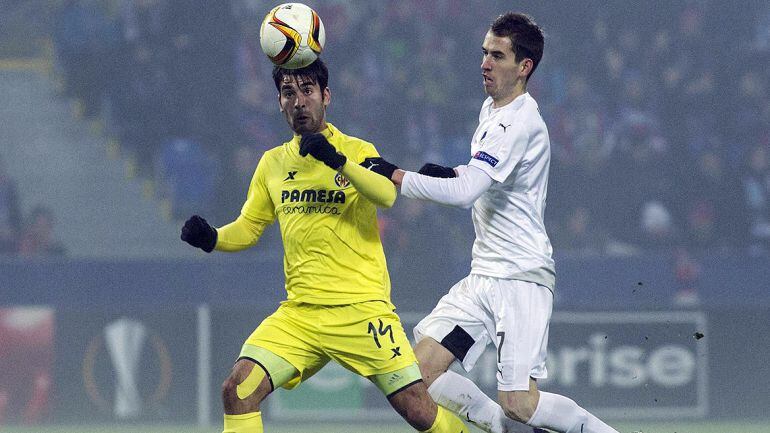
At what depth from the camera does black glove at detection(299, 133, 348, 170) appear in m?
5.28

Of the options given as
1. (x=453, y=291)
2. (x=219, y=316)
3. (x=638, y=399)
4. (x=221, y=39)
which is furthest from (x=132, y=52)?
(x=453, y=291)

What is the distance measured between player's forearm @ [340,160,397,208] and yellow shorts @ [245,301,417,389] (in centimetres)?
48

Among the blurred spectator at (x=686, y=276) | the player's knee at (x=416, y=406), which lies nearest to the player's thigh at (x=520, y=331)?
the player's knee at (x=416, y=406)

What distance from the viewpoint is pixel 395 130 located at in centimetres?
1282

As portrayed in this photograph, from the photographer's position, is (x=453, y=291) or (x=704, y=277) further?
(x=704, y=277)

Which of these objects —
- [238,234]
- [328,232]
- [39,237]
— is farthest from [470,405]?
[39,237]

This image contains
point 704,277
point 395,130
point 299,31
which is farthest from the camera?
point 395,130

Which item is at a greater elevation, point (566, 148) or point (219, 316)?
point (566, 148)

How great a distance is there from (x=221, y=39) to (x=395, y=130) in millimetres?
1977

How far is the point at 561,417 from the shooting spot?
233 inches

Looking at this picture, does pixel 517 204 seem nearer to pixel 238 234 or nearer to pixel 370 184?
pixel 370 184

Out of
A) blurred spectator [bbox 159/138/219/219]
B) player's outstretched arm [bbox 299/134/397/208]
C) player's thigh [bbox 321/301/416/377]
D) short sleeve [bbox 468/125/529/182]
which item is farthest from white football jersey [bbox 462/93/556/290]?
blurred spectator [bbox 159/138/219/219]

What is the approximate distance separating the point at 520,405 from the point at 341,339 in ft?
2.76

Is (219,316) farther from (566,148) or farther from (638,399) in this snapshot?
(566,148)
